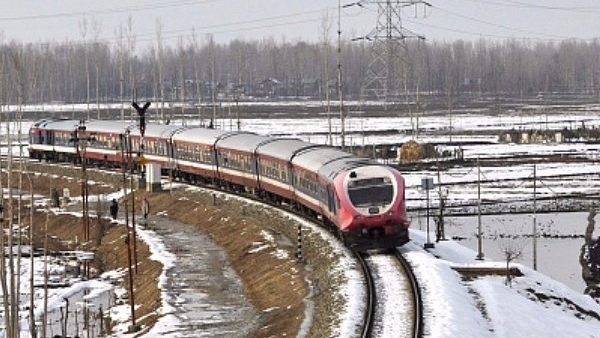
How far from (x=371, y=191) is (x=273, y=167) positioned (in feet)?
52.4

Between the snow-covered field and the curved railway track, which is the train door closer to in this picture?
the curved railway track

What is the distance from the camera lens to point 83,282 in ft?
143

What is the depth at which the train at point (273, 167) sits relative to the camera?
3362 centimetres

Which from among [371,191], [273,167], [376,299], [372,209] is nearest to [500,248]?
[273,167]

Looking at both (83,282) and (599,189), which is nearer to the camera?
(83,282)

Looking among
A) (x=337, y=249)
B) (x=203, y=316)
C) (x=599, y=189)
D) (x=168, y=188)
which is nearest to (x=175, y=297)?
(x=203, y=316)

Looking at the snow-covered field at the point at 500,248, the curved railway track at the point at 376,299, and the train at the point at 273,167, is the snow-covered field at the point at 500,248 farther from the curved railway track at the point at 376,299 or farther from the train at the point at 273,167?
the train at the point at 273,167

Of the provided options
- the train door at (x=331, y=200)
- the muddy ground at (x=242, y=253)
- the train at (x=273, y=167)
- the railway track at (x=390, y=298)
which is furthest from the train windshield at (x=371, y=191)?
the muddy ground at (x=242, y=253)

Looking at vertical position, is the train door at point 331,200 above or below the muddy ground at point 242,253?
above

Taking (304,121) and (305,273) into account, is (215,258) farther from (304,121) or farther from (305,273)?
(304,121)

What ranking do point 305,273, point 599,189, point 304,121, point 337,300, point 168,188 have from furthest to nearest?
point 304,121, point 599,189, point 168,188, point 305,273, point 337,300

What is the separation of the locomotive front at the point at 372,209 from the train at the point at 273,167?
0.03 meters

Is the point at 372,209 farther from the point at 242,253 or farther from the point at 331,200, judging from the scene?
the point at 242,253

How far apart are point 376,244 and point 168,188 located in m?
32.4
